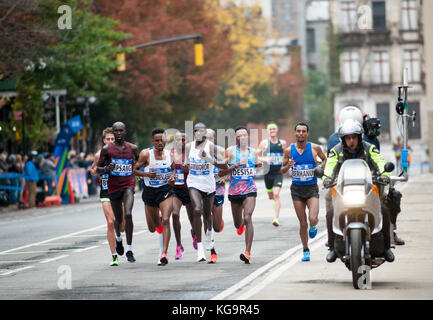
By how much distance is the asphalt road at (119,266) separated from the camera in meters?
12.9

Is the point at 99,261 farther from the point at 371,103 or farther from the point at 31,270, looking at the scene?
the point at 371,103

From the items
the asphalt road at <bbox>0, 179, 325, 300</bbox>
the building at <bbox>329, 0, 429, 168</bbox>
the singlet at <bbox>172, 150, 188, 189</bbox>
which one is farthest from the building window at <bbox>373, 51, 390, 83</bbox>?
the singlet at <bbox>172, 150, 188, 189</bbox>

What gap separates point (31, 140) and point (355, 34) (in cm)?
4535

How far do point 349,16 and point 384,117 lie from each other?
7596 millimetres

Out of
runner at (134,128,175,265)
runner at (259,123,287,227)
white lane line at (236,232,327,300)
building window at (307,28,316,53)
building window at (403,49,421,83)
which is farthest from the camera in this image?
building window at (307,28,316,53)

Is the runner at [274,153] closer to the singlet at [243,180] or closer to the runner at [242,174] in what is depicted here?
the runner at [242,174]

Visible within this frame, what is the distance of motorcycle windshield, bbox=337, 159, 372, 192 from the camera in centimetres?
1219

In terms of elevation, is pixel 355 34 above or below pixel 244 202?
above

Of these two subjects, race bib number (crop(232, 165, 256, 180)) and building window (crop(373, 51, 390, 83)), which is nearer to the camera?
race bib number (crop(232, 165, 256, 180))

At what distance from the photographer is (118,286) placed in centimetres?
1335

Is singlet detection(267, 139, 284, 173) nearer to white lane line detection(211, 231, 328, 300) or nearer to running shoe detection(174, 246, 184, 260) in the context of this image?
white lane line detection(211, 231, 328, 300)

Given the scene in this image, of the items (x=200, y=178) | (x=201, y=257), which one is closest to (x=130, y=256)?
(x=201, y=257)
